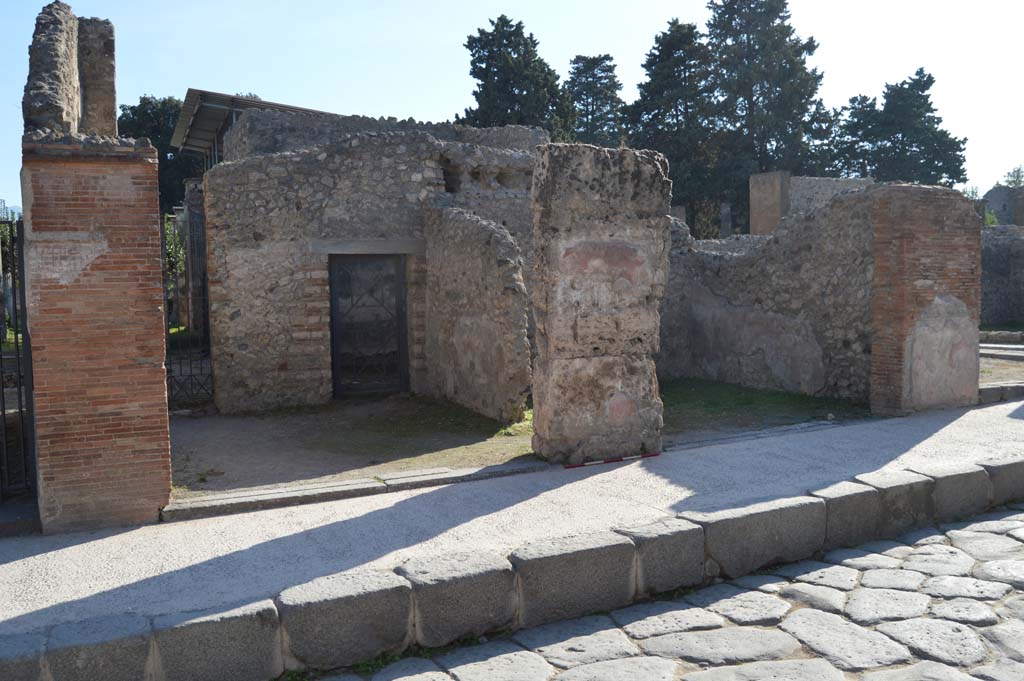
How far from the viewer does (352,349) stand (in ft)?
49.1

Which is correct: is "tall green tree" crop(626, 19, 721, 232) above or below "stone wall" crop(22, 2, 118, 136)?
above

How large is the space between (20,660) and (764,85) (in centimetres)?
3410

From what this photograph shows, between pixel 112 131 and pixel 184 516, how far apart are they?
760 cm

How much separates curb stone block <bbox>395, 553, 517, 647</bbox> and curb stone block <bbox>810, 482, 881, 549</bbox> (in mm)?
2126

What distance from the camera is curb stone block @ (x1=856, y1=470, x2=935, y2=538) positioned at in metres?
5.13

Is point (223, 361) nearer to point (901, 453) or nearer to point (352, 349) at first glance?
point (352, 349)

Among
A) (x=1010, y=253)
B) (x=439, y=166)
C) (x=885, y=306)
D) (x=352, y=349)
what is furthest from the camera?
(x=1010, y=253)

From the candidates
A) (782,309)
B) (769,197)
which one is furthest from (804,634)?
(769,197)

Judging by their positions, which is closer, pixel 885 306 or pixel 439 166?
pixel 885 306

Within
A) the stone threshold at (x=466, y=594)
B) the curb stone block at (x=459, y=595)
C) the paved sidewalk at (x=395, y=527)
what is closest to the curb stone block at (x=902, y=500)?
the stone threshold at (x=466, y=594)

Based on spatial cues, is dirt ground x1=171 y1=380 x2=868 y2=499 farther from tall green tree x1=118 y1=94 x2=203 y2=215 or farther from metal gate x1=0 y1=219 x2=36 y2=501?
tall green tree x1=118 y1=94 x2=203 y2=215

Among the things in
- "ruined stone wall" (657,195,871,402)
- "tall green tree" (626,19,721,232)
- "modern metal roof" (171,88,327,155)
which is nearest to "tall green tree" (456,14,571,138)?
"tall green tree" (626,19,721,232)

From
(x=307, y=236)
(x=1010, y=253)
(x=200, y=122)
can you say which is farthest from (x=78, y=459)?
(x=1010, y=253)

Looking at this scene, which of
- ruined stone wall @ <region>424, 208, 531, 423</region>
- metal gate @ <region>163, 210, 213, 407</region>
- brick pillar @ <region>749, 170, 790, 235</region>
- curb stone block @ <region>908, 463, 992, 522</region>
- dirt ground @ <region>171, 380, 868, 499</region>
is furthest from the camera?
brick pillar @ <region>749, 170, 790, 235</region>
